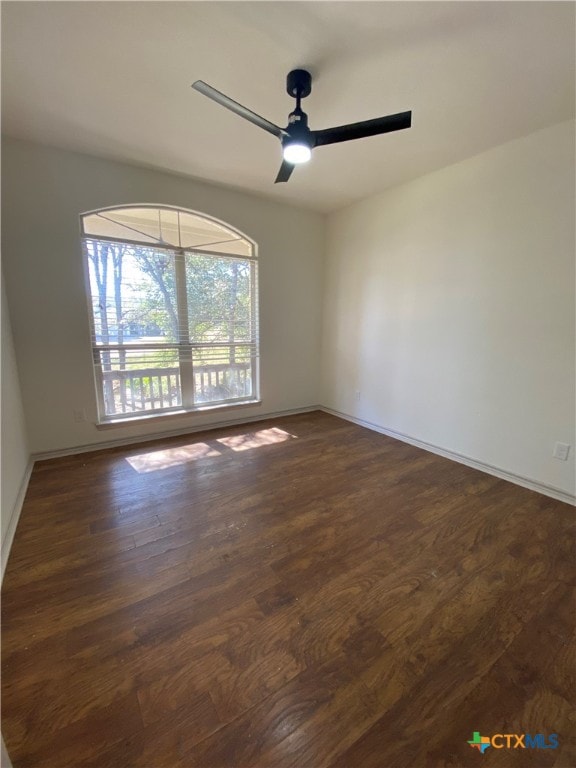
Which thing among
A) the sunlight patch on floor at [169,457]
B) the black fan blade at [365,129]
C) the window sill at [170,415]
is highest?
the black fan blade at [365,129]

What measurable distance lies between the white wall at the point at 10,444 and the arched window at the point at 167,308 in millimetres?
635

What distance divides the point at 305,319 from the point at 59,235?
2743 millimetres

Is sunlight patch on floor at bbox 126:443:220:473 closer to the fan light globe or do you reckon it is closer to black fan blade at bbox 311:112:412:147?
the fan light globe

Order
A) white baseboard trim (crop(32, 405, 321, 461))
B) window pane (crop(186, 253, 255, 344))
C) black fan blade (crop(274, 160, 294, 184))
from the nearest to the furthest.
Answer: black fan blade (crop(274, 160, 294, 184)) → white baseboard trim (crop(32, 405, 321, 461)) → window pane (crop(186, 253, 255, 344))

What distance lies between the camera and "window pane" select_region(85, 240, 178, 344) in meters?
2.92

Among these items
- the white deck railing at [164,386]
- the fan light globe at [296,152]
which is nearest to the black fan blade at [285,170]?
the fan light globe at [296,152]

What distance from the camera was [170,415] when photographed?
342 cm

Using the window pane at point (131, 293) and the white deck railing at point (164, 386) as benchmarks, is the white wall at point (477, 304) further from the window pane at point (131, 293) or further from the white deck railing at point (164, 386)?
the window pane at point (131, 293)

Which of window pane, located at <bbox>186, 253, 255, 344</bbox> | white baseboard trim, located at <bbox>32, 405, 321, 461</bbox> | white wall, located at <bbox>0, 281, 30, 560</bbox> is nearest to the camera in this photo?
white wall, located at <bbox>0, 281, 30, 560</bbox>

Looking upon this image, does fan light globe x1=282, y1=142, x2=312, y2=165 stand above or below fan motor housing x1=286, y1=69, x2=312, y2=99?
below

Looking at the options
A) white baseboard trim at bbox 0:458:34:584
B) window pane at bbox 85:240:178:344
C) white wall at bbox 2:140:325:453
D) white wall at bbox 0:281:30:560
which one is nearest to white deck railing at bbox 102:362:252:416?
white wall at bbox 2:140:325:453

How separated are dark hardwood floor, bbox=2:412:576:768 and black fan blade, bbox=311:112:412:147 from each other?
2.31 m

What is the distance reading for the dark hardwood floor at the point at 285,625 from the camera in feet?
3.22

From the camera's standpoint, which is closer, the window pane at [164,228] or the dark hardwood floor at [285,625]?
the dark hardwood floor at [285,625]
